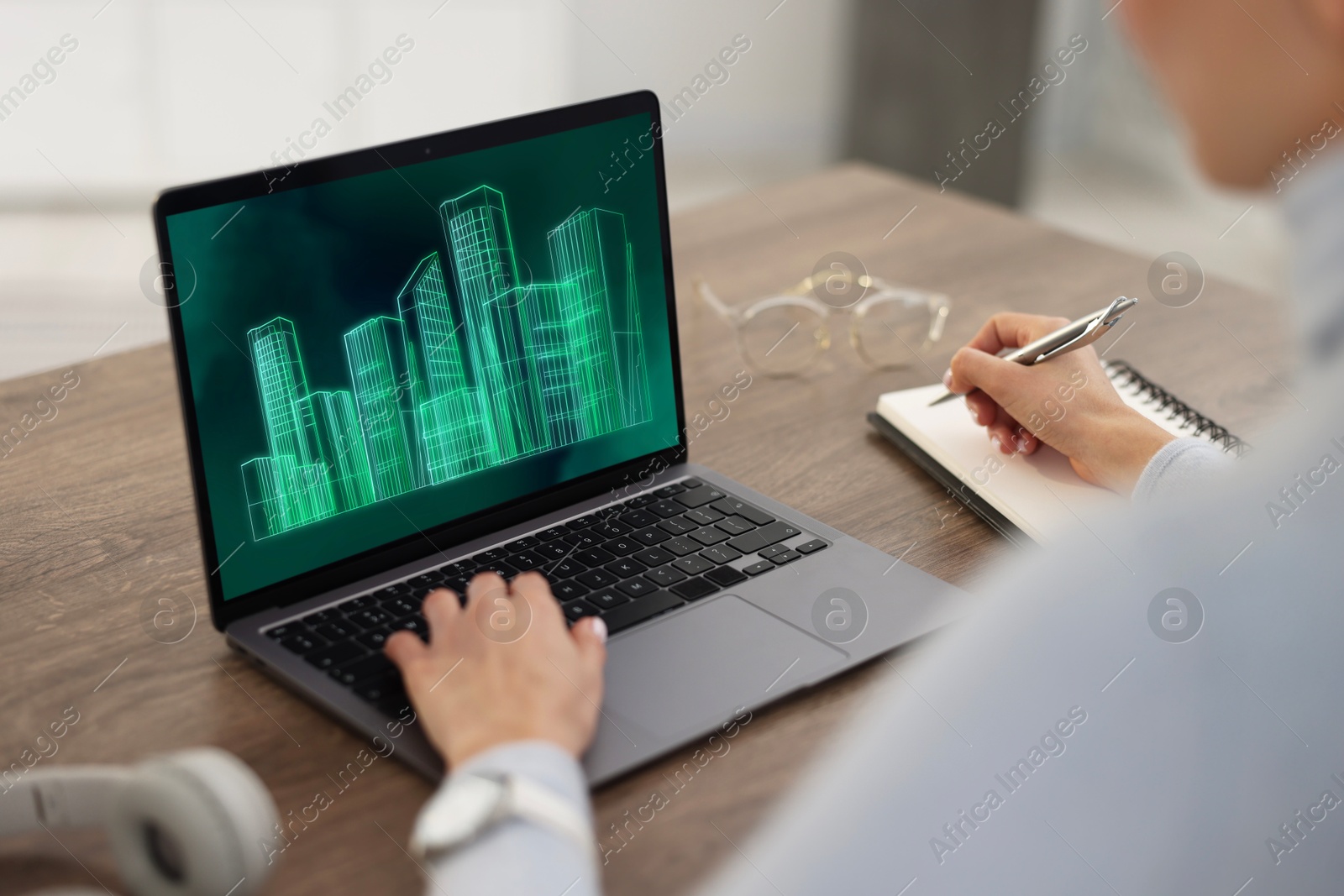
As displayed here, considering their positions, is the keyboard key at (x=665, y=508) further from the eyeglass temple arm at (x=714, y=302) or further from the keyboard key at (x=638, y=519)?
the eyeglass temple arm at (x=714, y=302)

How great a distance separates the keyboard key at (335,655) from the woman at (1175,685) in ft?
1.35

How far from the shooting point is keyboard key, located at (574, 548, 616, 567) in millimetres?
1007

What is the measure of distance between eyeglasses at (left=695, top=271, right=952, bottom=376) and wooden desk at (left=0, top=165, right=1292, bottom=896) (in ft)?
0.10

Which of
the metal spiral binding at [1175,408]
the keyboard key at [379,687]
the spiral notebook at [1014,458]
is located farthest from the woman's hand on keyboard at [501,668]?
the metal spiral binding at [1175,408]

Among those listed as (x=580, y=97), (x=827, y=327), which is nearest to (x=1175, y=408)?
(x=827, y=327)

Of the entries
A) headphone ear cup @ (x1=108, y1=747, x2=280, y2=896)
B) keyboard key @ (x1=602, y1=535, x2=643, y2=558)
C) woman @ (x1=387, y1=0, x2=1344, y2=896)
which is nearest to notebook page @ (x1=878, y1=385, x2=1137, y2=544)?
keyboard key @ (x1=602, y1=535, x2=643, y2=558)

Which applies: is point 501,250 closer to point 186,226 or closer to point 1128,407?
point 186,226

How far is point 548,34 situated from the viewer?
4641 mm

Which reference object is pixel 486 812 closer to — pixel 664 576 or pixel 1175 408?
pixel 664 576

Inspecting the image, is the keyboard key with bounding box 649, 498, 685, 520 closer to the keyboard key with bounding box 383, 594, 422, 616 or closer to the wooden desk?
the wooden desk

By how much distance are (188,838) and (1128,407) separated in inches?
36.1

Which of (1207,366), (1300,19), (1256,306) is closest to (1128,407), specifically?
(1207,366)

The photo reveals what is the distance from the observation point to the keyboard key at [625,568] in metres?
1.00

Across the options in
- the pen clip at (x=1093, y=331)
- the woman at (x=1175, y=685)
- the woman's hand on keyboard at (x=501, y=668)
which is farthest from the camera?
the pen clip at (x=1093, y=331)
